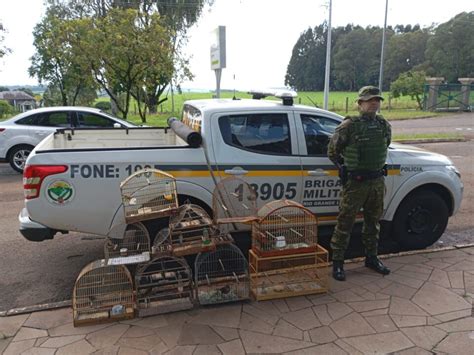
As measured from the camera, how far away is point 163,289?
12.4 ft

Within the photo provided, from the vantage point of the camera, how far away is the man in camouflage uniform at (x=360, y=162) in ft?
13.3

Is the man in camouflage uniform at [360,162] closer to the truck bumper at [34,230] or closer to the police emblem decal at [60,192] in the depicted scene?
the police emblem decal at [60,192]

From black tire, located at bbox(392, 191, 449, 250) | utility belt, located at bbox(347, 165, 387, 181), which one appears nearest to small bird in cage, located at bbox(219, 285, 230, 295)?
utility belt, located at bbox(347, 165, 387, 181)

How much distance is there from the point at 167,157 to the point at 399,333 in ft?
8.69

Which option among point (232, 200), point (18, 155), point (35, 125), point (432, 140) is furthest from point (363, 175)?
point (432, 140)

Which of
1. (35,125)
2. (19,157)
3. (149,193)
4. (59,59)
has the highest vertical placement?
(59,59)

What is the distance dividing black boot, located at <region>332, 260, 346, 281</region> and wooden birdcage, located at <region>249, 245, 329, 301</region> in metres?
0.27

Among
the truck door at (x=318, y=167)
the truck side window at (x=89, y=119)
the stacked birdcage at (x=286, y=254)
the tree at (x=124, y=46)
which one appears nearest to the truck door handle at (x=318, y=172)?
the truck door at (x=318, y=167)

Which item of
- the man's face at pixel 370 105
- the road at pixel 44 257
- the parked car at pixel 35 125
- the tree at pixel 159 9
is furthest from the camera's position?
the tree at pixel 159 9

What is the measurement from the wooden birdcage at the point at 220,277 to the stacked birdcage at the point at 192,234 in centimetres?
14

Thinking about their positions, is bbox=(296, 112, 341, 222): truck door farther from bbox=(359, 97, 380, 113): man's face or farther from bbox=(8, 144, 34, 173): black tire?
bbox=(8, 144, 34, 173): black tire

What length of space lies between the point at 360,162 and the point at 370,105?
558 mm

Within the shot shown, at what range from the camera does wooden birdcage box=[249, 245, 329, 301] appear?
3906mm

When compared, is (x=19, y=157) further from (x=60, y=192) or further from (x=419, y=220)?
(x=419, y=220)
